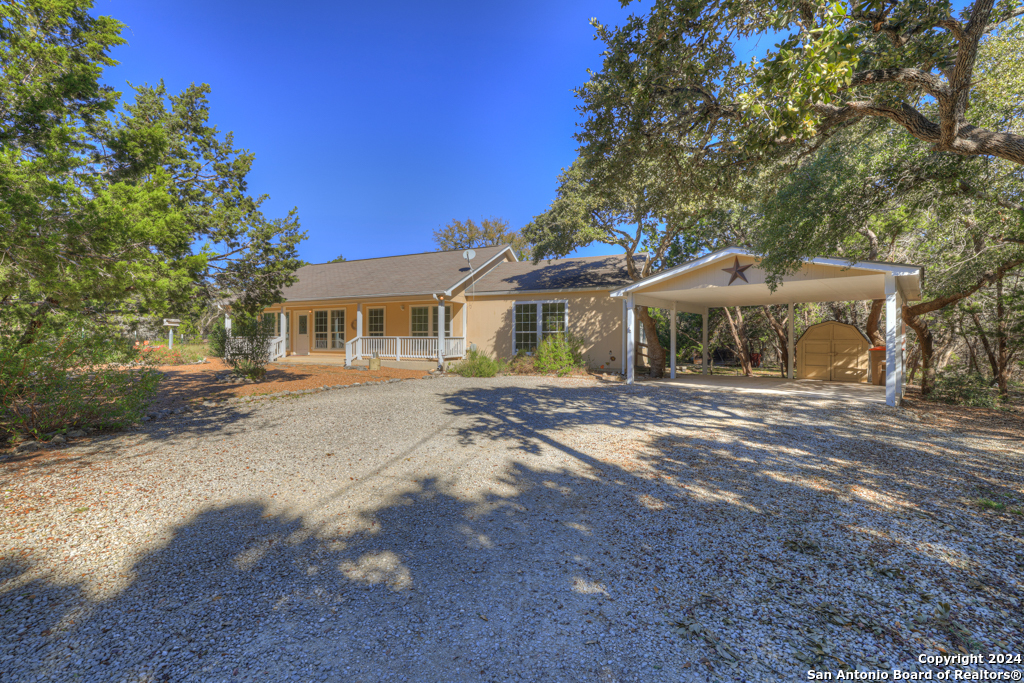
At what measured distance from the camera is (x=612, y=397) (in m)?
10.5

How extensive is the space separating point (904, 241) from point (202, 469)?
1741 centimetres

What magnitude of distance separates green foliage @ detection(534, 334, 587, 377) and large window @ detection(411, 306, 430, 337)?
5.20 meters

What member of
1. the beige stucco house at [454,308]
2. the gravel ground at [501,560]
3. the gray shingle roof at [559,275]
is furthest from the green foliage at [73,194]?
the gray shingle roof at [559,275]

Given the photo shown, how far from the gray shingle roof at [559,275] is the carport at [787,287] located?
288cm

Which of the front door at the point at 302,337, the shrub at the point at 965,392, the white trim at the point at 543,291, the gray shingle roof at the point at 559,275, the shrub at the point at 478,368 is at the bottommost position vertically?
the shrub at the point at 965,392

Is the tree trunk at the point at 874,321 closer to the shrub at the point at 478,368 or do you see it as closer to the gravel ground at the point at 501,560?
the gravel ground at the point at 501,560

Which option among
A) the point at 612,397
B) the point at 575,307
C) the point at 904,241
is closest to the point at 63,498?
the point at 612,397

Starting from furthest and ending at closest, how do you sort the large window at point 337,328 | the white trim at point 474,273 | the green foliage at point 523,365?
the large window at point 337,328 < the white trim at point 474,273 < the green foliage at point 523,365

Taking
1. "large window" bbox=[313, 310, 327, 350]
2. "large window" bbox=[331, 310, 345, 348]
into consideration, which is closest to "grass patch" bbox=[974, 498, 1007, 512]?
"large window" bbox=[331, 310, 345, 348]

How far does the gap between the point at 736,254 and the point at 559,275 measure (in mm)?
8131

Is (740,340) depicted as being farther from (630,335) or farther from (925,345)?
(630,335)

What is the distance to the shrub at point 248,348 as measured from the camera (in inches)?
496

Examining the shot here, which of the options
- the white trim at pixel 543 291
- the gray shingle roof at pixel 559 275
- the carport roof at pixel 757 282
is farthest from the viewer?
the gray shingle roof at pixel 559 275

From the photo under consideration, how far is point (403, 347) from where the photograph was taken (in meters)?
17.2
